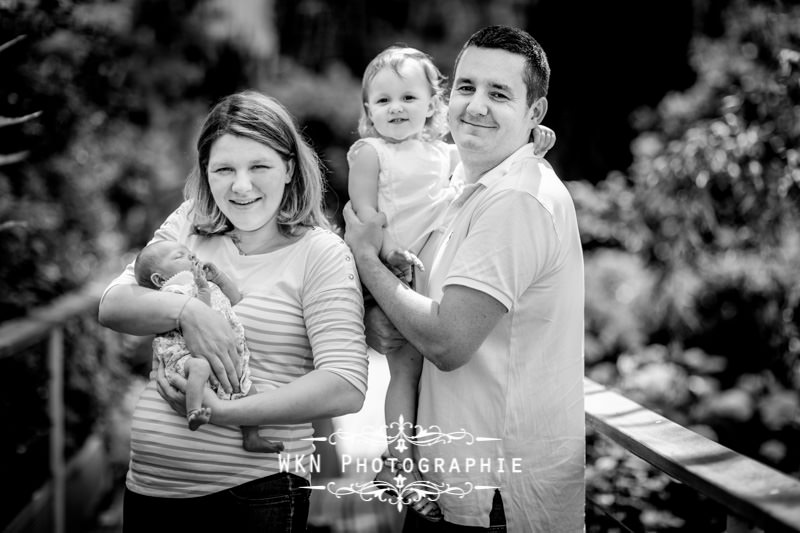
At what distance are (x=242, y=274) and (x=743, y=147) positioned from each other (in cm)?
265

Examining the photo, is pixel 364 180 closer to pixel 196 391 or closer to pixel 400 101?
pixel 400 101

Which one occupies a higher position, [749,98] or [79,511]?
[749,98]

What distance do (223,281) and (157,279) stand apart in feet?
0.66

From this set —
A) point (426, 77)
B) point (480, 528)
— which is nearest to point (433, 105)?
point (426, 77)

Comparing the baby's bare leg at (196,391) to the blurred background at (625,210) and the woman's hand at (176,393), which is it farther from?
the blurred background at (625,210)

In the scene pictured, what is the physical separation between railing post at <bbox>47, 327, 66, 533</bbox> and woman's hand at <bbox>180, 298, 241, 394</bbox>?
232cm

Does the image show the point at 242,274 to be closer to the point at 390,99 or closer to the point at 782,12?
the point at 390,99

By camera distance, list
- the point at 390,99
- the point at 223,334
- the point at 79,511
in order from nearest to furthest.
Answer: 1. the point at 223,334
2. the point at 390,99
3. the point at 79,511

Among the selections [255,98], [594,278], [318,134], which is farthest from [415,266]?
[318,134]

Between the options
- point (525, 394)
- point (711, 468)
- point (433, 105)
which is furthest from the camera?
point (433, 105)

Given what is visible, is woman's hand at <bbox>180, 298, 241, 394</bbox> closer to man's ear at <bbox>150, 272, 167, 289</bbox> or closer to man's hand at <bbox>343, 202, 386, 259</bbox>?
man's ear at <bbox>150, 272, 167, 289</bbox>

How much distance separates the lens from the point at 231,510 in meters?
1.77

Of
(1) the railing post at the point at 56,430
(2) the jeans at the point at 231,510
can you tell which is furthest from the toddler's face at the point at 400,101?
(1) the railing post at the point at 56,430

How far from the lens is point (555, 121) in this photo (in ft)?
27.1
